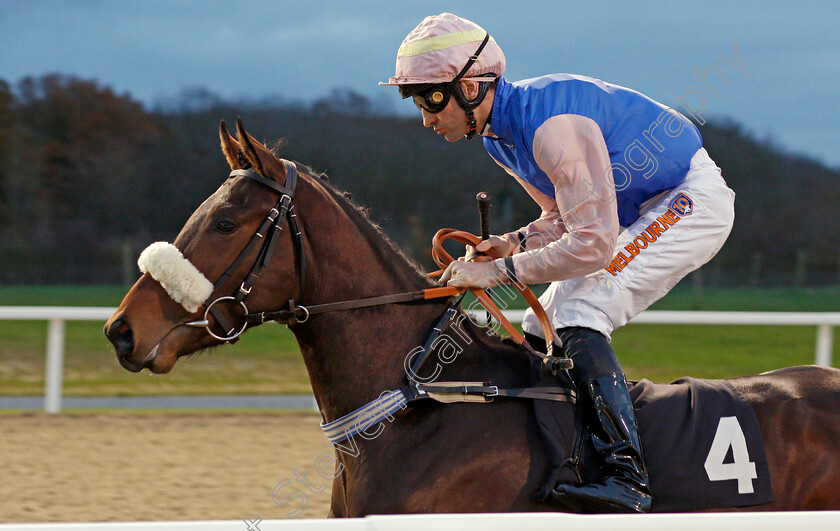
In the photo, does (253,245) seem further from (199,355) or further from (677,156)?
(677,156)

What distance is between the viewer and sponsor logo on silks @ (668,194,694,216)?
2.33m

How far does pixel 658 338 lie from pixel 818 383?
12.7m

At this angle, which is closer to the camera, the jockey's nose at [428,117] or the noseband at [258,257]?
the noseband at [258,257]

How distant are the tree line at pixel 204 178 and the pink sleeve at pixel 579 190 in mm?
16040

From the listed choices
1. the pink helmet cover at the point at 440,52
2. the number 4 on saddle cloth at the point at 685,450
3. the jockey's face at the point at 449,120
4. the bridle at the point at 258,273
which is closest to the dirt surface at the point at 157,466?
the bridle at the point at 258,273

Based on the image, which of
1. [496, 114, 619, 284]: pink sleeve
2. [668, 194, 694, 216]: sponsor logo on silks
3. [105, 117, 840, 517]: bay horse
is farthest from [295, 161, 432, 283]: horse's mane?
[668, 194, 694, 216]: sponsor logo on silks

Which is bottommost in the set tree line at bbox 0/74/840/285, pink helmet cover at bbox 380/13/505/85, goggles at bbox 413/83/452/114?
tree line at bbox 0/74/840/285

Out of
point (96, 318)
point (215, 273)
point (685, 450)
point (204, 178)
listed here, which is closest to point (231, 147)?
point (215, 273)

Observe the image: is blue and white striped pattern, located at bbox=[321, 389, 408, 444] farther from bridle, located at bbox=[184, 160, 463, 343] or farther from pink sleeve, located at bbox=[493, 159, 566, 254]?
pink sleeve, located at bbox=[493, 159, 566, 254]

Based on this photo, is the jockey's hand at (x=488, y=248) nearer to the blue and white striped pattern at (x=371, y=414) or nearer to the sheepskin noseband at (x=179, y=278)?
the blue and white striped pattern at (x=371, y=414)

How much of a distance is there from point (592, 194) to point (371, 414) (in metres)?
0.83

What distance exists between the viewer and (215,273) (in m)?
2.06

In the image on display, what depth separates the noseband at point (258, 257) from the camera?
2059 mm

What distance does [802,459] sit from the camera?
223cm
